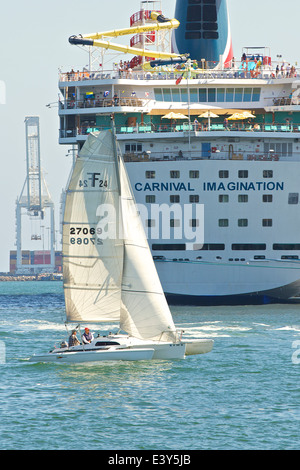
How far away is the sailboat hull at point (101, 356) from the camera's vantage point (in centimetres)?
3158

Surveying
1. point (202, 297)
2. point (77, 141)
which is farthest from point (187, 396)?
point (77, 141)

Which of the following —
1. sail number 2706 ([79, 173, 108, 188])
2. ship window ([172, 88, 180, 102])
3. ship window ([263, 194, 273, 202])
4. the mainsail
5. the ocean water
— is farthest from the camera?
ship window ([172, 88, 180, 102])

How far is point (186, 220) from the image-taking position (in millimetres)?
52969

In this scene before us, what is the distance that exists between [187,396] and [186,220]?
25.9 m

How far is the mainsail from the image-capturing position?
33031mm

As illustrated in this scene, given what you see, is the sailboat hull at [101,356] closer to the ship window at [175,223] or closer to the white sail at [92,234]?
the white sail at [92,234]

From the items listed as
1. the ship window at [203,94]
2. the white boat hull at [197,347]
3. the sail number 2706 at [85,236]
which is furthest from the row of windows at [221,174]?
the sail number 2706 at [85,236]

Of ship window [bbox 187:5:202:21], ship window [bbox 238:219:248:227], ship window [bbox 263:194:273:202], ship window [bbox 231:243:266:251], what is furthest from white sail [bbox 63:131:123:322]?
ship window [bbox 187:5:202:21]

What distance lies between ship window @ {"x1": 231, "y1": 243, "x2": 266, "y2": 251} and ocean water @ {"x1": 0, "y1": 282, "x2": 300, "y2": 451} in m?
12.9

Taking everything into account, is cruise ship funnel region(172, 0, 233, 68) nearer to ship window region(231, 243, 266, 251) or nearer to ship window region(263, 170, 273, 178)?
ship window region(263, 170, 273, 178)

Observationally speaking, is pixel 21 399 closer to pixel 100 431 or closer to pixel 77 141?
pixel 100 431

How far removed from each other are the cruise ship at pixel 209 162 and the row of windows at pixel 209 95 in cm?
6

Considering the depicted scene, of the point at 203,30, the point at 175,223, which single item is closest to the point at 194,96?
the point at 175,223

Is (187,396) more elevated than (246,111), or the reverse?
(246,111)
